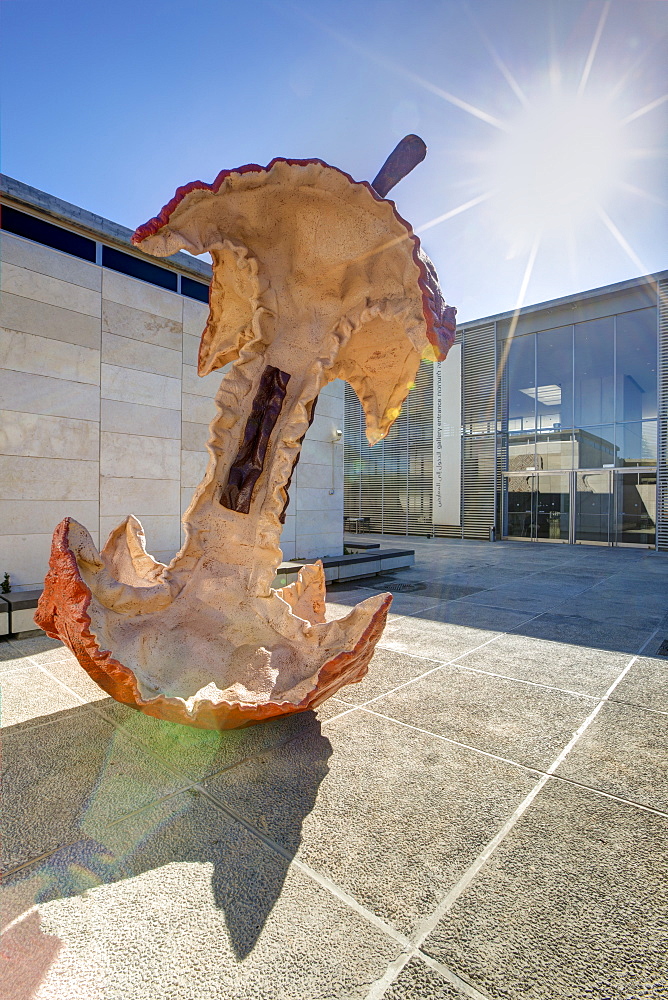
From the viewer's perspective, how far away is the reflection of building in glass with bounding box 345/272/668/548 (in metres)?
18.1

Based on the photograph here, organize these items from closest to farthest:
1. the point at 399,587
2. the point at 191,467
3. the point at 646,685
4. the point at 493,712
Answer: the point at 493,712 < the point at 646,685 < the point at 191,467 < the point at 399,587

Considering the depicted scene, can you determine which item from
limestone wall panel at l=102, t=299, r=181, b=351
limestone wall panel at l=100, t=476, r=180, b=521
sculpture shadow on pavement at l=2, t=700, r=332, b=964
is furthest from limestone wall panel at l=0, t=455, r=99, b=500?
sculpture shadow on pavement at l=2, t=700, r=332, b=964

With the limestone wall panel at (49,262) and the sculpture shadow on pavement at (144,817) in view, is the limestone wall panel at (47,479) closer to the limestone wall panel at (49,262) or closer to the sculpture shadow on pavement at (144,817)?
the limestone wall panel at (49,262)

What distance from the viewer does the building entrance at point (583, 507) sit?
720 inches

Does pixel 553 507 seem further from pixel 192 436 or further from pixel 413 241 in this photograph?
pixel 413 241

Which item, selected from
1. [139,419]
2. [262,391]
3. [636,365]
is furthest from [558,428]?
[262,391]

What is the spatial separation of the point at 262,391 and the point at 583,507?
19100 mm

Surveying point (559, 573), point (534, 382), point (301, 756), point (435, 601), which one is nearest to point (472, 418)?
point (534, 382)

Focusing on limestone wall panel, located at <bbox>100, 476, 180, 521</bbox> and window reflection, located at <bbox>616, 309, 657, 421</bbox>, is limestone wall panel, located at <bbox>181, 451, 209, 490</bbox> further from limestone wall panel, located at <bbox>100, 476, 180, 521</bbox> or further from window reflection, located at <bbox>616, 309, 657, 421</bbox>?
window reflection, located at <bbox>616, 309, 657, 421</bbox>

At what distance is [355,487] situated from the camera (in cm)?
2533

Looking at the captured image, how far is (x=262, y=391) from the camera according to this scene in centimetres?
355

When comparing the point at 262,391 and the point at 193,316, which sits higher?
→ the point at 193,316

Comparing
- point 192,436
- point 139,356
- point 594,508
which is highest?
point 139,356

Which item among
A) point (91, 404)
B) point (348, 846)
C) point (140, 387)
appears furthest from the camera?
point (140, 387)
